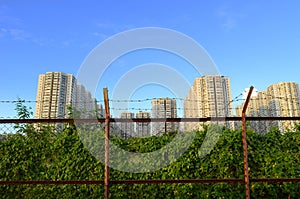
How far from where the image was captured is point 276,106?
41.1ft

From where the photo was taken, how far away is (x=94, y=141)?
20.6ft

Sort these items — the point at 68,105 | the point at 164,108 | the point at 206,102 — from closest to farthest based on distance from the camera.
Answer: the point at 68,105 < the point at 164,108 < the point at 206,102

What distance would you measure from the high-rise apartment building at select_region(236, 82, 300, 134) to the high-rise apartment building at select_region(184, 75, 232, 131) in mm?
506

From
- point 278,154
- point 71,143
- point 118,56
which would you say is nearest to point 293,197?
point 278,154

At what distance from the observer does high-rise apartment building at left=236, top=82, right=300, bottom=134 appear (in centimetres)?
685

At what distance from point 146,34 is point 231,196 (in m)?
5.34

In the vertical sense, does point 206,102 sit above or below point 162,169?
above

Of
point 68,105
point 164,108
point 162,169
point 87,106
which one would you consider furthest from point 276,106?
point 68,105

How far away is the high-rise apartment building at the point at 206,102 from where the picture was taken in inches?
299

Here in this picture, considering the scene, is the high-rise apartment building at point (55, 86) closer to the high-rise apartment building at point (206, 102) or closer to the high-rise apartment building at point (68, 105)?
the high-rise apartment building at point (68, 105)

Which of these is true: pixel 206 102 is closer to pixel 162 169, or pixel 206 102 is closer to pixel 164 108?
pixel 164 108

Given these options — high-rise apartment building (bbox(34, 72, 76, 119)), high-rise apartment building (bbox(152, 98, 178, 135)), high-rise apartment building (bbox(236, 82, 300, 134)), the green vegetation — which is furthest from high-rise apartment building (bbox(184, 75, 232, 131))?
high-rise apartment building (bbox(34, 72, 76, 119))

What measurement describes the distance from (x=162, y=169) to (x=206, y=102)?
2.93 metres

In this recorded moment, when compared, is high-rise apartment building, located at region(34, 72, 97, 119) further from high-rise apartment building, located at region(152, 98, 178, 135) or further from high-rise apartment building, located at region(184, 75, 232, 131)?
high-rise apartment building, located at region(184, 75, 232, 131)
